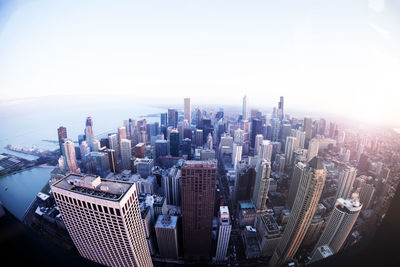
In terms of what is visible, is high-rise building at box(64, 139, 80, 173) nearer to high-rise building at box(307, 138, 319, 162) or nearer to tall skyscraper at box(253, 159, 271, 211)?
tall skyscraper at box(253, 159, 271, 211)

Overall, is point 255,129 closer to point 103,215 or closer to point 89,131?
point 89,131

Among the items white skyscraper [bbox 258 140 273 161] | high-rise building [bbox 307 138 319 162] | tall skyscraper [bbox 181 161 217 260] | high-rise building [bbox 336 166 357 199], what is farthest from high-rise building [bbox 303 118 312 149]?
tall skyscraper [bbox 181 161 217 260]

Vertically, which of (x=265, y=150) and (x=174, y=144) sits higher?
(x=265, y=150)

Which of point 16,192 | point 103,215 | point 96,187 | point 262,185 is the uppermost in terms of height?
point 16,192

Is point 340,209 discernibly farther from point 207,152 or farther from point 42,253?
point 207,152

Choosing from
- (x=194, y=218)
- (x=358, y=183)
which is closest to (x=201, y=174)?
(x=194, y=218)

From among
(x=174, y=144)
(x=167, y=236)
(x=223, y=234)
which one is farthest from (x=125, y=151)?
(x=223, y=234)

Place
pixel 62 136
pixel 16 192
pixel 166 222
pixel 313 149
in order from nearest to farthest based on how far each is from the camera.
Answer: pixel 16 192 < pixel 166 222 < pixel 62 136 < pixel 313 149
